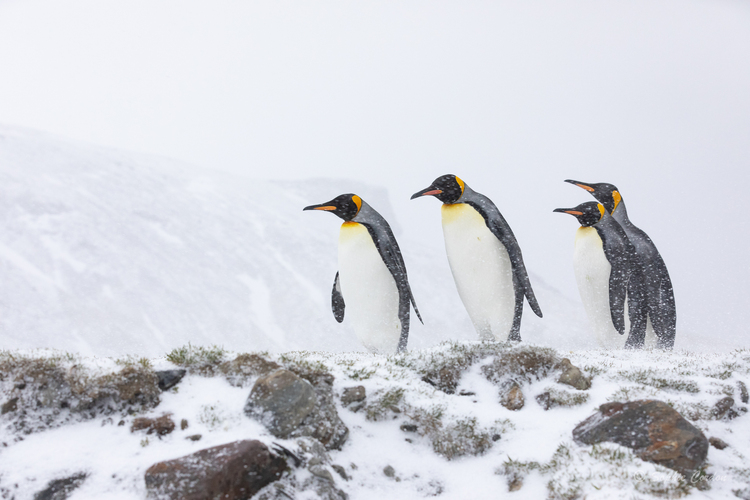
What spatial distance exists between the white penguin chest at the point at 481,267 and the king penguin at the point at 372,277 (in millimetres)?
1058

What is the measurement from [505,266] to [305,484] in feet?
19.4

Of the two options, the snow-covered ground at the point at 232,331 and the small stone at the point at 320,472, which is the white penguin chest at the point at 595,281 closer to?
the snow-covered ground at the point at 232,331

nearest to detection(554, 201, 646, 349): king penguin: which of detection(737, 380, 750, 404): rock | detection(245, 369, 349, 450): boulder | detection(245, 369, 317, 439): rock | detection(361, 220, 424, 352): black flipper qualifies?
detection(361, 220, 424, 352): black flipper

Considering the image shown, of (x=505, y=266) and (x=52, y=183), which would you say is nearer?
(x=505, y=266)

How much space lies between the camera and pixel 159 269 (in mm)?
57438

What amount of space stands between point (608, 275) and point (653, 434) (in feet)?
20.2

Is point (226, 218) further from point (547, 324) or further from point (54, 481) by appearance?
point (54, 481)

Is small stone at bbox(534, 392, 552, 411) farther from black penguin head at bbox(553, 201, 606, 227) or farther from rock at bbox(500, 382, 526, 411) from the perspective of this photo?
black penguin head at bbox(553, 201, 606, 227)

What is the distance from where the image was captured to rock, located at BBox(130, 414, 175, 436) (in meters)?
3.99

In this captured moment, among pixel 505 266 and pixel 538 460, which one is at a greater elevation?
pixel 505 266

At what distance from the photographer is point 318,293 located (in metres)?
62.3

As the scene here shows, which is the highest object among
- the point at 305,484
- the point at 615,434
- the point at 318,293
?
the point at 615,434

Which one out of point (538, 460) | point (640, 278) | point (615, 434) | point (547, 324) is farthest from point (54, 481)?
point (547, 324)

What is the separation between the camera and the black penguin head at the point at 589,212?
31.1ft
